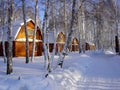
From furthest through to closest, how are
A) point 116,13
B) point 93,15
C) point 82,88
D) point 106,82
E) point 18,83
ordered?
point 116,13 → point 93,15 → point 106,82 → point 82,88 → point 18,83

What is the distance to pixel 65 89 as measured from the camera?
10234 mm

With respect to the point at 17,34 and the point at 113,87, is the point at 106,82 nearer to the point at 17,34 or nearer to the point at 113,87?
the point at 113,87

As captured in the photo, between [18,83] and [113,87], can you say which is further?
[113,87]

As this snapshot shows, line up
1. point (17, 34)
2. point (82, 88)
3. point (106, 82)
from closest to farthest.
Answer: point (82, 88) < point (106, 82) < point (17, 34)

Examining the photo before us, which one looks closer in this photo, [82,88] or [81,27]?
[82,88]

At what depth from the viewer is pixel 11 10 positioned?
14.5 m

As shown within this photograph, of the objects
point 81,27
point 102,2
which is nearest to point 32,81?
point 102,2

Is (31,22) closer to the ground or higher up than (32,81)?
higher up

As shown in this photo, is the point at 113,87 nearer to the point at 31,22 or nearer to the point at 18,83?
the point at 18,83

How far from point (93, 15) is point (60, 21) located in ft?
73.5

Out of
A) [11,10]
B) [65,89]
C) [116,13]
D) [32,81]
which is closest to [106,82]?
[65,89]

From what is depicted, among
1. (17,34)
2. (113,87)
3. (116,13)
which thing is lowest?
(113,87)

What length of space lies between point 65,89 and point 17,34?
77.9 ft

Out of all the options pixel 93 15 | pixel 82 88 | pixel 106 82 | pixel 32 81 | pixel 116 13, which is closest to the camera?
pixel 32 81
